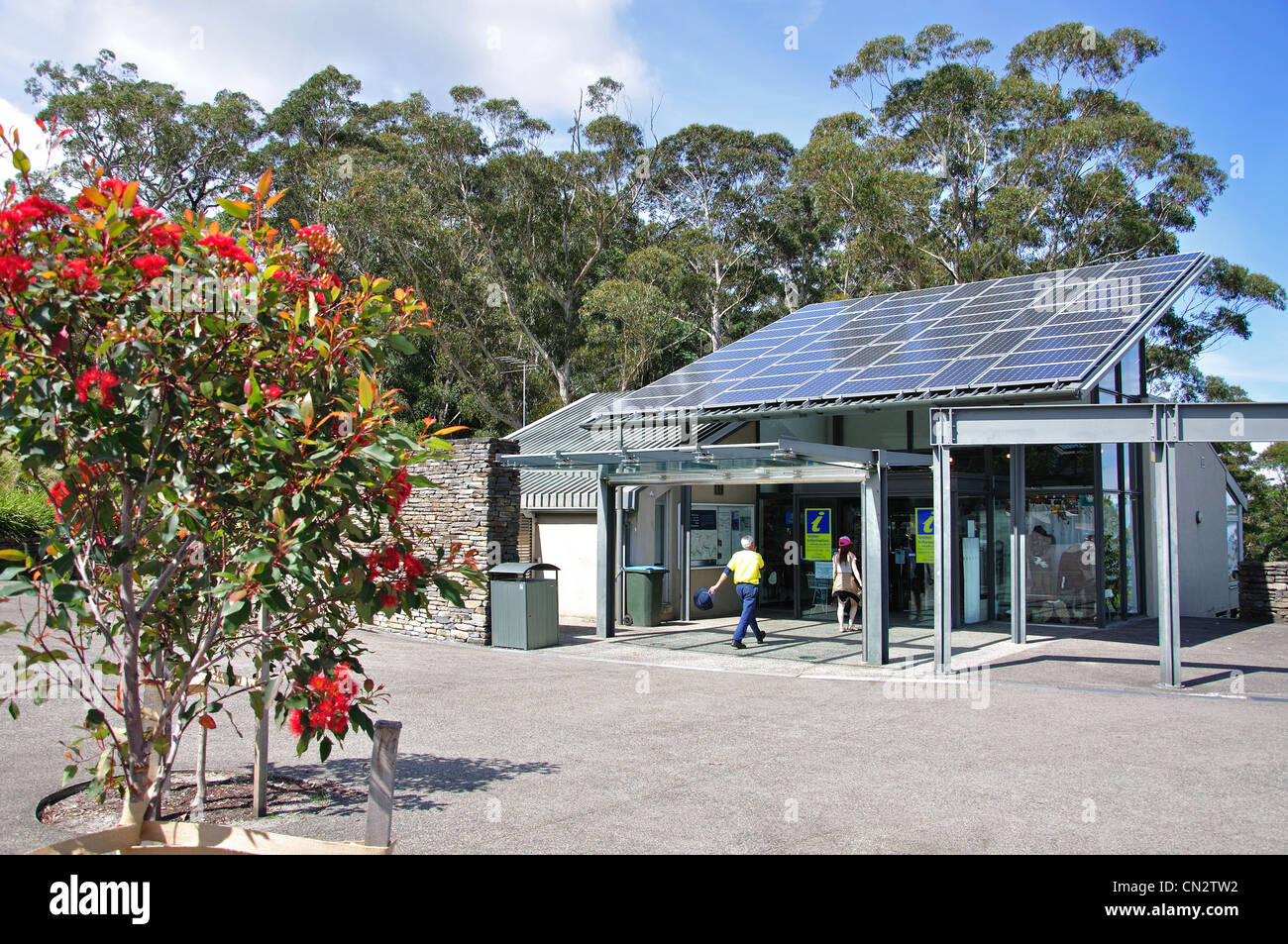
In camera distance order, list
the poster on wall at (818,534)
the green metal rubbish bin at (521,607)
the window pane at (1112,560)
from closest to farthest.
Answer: the green metal rubbish bin at (521,607) → the window pane at (1112,560) → the poster on wall at (818,534)

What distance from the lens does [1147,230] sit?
32.5m

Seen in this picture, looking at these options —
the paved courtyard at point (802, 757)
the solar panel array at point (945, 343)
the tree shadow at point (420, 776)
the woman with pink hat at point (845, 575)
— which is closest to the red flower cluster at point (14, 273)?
the paved courtyard at point (802, 757)

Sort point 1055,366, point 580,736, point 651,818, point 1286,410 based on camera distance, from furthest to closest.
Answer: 1. point 1055,366
2. point 1286,410
3. point 580,736
4. point 651,818

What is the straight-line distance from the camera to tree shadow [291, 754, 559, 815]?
6.65 m

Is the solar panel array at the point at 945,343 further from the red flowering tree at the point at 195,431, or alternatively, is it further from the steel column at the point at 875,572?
the red flowering tree at the point at 195,431

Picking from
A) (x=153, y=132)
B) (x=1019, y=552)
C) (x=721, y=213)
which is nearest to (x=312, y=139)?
(x=153, y=132)

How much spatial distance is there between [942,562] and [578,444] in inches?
374

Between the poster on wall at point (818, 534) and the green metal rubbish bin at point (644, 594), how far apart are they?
2.98 m

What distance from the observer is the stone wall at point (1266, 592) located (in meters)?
19.6

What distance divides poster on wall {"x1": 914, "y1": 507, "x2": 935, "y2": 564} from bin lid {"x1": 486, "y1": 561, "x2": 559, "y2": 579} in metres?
6.57
